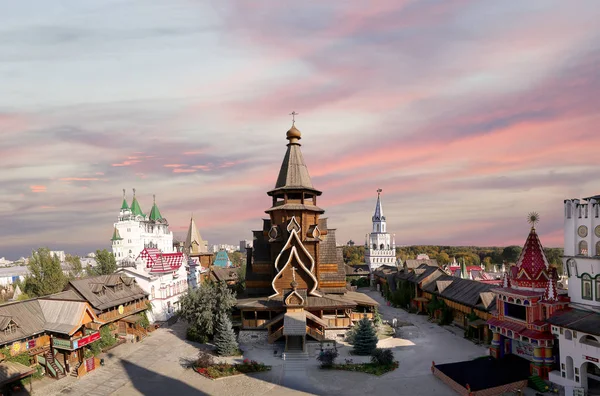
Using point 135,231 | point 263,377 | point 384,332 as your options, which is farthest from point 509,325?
point 135,231

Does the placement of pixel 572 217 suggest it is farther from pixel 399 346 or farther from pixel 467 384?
pixel 399 346

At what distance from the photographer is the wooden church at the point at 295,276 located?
31.0 m

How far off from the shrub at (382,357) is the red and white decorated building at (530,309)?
7101mm

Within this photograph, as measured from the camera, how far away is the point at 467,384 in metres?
21.2

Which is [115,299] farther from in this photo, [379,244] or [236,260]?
[236,260]

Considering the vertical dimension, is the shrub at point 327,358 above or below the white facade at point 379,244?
below

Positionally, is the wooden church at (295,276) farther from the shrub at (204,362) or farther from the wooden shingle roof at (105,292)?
the wooden shingle roof at (105,292)

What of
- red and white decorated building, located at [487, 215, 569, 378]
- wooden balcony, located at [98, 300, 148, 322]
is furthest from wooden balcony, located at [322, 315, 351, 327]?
wooden balcony, located at [98, 300, 148, 322]

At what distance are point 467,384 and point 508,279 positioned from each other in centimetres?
848

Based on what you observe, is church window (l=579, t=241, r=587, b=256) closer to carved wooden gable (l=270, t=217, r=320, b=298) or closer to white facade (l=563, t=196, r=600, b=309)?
white facade (l=563, t=196, r=600, b=309)

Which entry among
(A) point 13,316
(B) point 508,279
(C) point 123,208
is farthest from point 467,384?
(C) point 123,208

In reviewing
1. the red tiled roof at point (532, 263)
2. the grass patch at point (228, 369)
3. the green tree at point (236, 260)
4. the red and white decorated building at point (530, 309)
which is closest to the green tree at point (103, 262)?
the green tree at point (236, 260)

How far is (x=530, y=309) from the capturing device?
23.3 metres

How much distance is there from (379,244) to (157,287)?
5127 centimetres
